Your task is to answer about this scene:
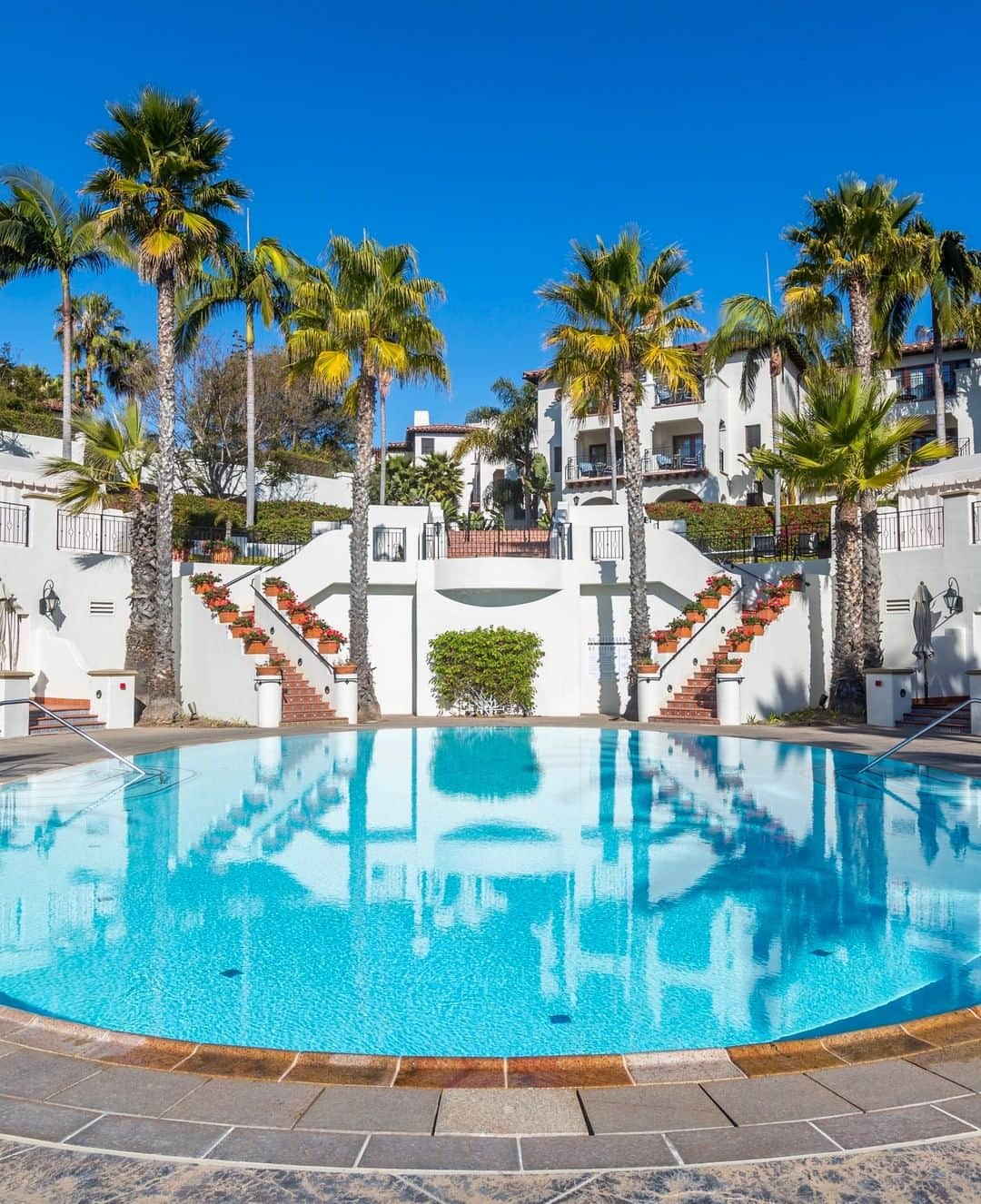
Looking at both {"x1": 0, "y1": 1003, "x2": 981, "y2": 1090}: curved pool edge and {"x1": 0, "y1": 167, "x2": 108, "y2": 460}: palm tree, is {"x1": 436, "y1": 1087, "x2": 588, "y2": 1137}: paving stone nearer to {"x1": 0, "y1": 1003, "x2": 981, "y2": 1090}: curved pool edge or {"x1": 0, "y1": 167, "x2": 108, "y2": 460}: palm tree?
{"x1": 0, "y1": 1003, "x2": 981, "y2": 1090}: curved pool edge

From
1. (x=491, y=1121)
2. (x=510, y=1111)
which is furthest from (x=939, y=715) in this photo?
(x=491, y=1121)

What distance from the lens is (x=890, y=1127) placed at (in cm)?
373

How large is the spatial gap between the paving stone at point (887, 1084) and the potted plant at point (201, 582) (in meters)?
19.5

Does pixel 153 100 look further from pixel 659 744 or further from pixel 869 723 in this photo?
pixel 869 723

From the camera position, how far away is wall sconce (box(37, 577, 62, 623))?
67.2 feet

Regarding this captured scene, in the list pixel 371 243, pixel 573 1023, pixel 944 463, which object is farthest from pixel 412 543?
pixel 573 1023

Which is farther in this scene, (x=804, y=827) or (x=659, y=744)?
(x=659, y=744)

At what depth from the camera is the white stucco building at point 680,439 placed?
135 feet

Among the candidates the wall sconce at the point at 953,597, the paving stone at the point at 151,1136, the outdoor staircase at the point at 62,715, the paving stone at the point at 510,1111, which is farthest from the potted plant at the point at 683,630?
the paving stone at the point at 151,1136

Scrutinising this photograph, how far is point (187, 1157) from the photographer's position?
351cm

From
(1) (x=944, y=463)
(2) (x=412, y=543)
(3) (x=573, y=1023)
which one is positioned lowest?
(3) (x=573, y=1023)

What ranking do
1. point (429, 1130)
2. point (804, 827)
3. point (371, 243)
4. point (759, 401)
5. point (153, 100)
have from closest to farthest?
point (429, 1130) → point (804, 827) → point (153, 100) → point (371, 243) → point (759, 401)

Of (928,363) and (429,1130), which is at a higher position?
(928,363)

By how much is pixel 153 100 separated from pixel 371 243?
5.08 meters
